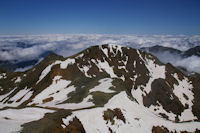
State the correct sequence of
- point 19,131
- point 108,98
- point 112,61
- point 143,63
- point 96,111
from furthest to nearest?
point 143,63
point 112,61
point 108,98
point 96,111
point 19,131

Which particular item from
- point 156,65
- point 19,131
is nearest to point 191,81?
point 156,65

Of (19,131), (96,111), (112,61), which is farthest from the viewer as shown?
(112,61)

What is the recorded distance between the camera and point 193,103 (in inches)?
5502

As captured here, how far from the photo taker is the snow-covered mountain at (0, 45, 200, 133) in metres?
34.2

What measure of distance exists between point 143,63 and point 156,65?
2152 cm

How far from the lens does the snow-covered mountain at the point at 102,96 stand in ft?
112

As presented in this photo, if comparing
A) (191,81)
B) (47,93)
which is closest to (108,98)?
(47,93)

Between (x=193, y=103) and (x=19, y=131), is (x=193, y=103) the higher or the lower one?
the lower one

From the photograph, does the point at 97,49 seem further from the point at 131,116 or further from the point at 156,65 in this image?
the point at 131,116

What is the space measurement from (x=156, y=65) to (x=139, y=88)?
204 feet

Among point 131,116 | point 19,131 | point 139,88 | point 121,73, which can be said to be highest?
point 19,131

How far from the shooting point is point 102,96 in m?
55.0

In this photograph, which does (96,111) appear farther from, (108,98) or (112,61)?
(112,61)

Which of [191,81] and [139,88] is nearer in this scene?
[139,88]
